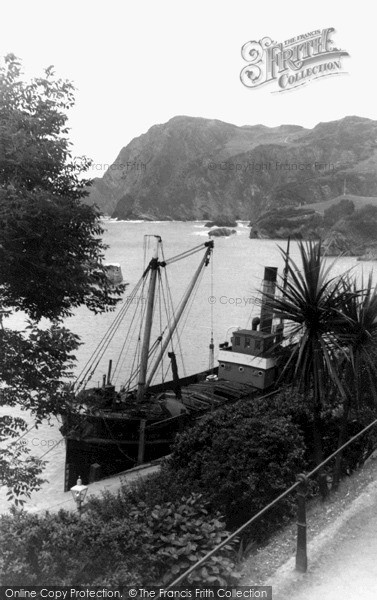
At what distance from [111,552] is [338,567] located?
3.25 meters

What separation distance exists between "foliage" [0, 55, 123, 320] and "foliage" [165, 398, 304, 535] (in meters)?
4.38

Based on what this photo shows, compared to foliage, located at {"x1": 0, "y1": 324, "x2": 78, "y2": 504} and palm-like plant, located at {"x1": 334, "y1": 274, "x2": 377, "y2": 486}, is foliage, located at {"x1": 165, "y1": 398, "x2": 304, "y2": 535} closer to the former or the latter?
palm-like plant, located at {"x1": 334, "y1": 274, "x2": 377, "y2": 486}

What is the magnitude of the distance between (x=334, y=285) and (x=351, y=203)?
15421 centimetres

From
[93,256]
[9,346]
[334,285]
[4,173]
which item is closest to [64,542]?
[9,346]

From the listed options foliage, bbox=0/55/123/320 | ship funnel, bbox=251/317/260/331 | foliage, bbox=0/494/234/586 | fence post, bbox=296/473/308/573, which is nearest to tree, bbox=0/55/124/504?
foliage, bbox=0/55/123/320

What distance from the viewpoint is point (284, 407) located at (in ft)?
41.2

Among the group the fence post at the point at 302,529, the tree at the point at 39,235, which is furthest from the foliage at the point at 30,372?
the fence post at the point at 302,529

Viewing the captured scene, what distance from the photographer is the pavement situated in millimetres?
6734

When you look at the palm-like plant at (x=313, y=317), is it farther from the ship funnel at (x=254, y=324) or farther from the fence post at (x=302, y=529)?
the ship funnel at (x=254, y=324)

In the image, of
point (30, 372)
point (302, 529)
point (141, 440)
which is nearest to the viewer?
point (302, 529)

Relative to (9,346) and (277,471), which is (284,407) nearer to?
(277,471)

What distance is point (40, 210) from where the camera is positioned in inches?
320

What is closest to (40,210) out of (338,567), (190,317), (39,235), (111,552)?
(39,235)

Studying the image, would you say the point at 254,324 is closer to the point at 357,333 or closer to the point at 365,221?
the point at 357,333
